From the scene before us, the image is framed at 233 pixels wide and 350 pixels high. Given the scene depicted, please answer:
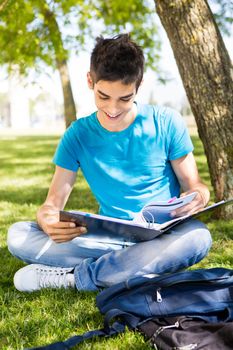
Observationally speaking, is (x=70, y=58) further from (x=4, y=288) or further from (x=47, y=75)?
(x=4, y=288)

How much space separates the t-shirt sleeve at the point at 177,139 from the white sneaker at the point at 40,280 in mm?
882

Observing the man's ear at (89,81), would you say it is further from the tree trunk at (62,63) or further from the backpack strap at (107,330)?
the tree trunk at (62,63)

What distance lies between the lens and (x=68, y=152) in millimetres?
3023

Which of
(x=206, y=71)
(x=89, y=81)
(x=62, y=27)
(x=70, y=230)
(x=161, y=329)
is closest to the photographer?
(x=161, y=329)

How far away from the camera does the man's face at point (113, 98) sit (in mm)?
2711

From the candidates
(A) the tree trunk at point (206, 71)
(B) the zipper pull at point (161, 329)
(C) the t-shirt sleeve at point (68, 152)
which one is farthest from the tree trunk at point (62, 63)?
(B) the zipper pull at point (161, 329)

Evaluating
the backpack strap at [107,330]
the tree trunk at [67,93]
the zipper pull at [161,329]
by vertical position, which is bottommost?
the zipper pull at [161,329]

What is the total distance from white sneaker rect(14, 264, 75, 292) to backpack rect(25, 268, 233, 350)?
0.50 meters

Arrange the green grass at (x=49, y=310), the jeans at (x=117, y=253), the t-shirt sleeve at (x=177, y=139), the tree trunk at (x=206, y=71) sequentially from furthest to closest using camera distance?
the tree trunk at (x=206, y=71) < the t-shirt sleeve at (x=177, y=139) < the jeans at (x=117, y=253) < the green grass at (x=49, y=310)

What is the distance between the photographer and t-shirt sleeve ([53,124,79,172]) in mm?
3008

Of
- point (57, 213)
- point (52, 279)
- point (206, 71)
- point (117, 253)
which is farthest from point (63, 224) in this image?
point (206, 71)

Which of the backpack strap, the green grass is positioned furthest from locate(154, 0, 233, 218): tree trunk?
the backpack strap

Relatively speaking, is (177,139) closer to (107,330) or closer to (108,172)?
(108,172)

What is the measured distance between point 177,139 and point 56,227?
87cm
